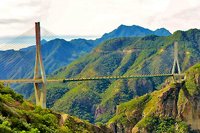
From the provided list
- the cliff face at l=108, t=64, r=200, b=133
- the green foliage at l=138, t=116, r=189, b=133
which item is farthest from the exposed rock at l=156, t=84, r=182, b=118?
the green foliage at l=138, t=116, r=189, b=133

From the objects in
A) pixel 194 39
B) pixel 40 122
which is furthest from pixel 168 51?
pixel 40 122

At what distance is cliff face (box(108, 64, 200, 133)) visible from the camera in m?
89.8

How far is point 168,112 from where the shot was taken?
302ft

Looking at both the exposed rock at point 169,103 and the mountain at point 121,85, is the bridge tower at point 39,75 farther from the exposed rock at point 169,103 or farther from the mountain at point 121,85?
the mountain at point 121,85

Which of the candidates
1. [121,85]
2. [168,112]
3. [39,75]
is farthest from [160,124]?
[121,85]

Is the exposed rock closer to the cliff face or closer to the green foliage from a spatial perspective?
the cliff face

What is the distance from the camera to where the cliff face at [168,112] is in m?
89.8

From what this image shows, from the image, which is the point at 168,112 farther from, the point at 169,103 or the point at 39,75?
the point at 39,75

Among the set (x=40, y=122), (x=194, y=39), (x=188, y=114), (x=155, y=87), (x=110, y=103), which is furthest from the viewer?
(x=194, y=39)

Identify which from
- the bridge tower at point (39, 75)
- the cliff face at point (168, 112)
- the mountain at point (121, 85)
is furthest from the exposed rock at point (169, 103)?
the mountain at point (121, 85)

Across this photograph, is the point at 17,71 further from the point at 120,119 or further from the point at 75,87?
the point at 120,119

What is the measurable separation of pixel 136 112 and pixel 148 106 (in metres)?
3.11

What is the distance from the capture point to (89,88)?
172 metres

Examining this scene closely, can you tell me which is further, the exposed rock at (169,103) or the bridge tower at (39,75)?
the exposed rock at (169,103)
